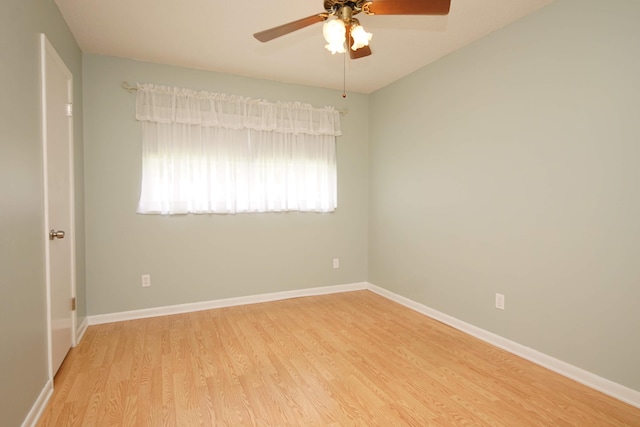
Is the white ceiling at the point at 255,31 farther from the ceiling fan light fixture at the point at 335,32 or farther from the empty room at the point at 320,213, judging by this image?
the ceiling fan light fixture at the point at 335,32

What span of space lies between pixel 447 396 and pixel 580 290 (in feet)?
3.80

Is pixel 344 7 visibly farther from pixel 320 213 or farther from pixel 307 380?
pixel 320 213

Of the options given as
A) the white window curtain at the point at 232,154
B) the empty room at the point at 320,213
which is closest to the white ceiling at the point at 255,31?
the empty room at the point at 320,213

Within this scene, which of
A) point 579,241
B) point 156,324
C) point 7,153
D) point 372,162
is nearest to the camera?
point 7,153

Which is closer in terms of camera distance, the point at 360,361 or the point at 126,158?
the point at 360,361

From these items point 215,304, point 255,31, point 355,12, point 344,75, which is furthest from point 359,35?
point 215,304

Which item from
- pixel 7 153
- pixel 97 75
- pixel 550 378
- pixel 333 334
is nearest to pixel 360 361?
pixel 333 334

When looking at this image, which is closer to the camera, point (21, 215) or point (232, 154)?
point (21, 215)

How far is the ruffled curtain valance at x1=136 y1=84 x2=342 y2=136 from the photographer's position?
327cm

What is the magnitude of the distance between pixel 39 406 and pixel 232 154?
2564 mm

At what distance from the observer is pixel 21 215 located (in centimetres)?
167

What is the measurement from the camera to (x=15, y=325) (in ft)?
5.12

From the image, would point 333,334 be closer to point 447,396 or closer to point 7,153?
point 447,396

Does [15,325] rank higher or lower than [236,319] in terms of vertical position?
higher
